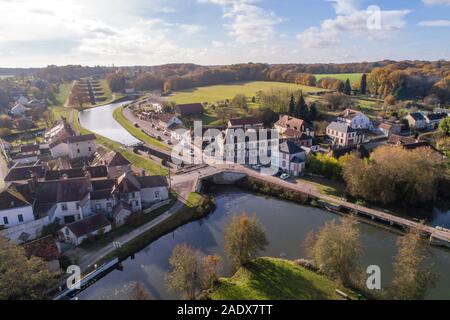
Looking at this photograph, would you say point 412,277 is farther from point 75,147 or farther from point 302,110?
point 302,110

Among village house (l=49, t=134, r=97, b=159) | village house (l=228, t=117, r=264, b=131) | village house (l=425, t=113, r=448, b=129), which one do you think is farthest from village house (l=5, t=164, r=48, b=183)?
village house (l=425, t=113, r=448, b=129)

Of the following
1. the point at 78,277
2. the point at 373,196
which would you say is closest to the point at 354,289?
the point at 373,196

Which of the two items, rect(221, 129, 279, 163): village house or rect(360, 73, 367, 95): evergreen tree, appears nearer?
rect(221, 129, 279, 163): village house

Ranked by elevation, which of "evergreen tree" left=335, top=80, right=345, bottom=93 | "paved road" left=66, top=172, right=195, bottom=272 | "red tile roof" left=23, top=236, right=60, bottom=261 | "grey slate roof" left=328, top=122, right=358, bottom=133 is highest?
"evergreen tree" left=335, top=80, right=345, bottom=93

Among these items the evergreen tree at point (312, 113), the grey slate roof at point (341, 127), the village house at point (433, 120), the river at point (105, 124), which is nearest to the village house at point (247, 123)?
the evergreen tree at point (312, 113)

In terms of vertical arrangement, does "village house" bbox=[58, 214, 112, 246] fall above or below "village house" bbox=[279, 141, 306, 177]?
below

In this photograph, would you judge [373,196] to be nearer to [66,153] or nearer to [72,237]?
[72,237]

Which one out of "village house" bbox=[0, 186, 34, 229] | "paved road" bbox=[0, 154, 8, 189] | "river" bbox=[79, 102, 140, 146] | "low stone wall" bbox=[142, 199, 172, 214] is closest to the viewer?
"village house" bbox=[0, 186, 34, 229]

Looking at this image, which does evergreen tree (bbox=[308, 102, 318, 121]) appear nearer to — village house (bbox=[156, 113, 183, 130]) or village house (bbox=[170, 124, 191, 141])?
village house (bbox=[170, 124, 191, 141])
